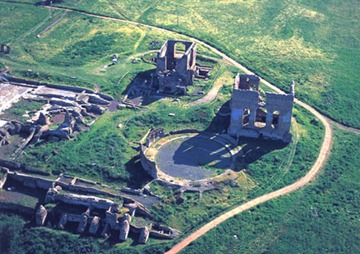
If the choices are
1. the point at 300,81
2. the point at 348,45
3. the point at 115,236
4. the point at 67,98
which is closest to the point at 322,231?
the point at 115,236

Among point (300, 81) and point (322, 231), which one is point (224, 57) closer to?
point (300, 81)

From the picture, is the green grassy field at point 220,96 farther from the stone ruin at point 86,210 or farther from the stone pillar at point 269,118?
the stone pillar at point 269,118

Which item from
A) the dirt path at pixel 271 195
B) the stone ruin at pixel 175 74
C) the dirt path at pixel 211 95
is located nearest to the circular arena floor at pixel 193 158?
the dirt path at pixel 271 195

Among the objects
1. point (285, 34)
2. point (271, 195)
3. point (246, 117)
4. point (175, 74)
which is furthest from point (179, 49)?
point (271, 195)

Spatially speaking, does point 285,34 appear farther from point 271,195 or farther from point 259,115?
point 271,195

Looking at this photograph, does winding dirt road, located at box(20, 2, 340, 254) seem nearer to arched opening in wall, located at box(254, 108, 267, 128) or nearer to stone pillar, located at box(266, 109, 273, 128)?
stone pillar, located at box(266, 109, 273, 128)
